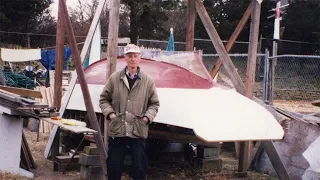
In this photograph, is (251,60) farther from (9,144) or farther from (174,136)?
(9,144)

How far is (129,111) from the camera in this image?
502cm

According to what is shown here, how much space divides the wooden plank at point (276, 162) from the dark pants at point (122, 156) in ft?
7.44

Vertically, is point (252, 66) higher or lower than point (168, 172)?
higher

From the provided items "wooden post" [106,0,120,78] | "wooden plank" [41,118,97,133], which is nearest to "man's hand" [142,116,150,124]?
"wooden plank" [41,118,97,133]

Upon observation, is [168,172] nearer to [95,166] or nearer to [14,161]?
[95,166]

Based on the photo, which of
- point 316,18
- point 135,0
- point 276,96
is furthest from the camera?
point 135,0

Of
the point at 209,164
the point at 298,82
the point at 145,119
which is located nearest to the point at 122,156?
the point at 145,119

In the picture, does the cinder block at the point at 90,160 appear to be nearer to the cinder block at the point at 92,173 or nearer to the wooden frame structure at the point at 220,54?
the cinder block at the point at 92,173

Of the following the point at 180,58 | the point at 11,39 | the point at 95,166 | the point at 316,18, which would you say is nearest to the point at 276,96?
the point at 316,18

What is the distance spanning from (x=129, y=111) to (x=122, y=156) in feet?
1.88

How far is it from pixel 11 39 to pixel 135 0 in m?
8.82

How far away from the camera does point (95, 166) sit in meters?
6.32

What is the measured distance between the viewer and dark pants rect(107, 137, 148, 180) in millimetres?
5141

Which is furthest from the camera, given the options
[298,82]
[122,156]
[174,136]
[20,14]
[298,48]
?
[20,14]
